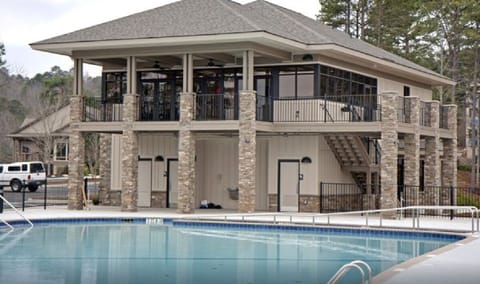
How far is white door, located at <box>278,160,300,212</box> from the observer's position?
33031 millimetres

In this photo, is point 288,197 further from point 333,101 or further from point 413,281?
point 413,281

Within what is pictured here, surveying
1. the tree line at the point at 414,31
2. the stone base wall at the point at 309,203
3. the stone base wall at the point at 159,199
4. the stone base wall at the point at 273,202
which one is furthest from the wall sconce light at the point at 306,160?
the tree line at the point at 414,31

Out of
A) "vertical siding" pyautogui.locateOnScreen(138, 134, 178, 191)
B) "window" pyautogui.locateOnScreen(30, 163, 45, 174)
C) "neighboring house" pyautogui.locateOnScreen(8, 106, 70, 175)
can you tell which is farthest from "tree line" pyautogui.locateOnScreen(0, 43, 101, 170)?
"vertical siding" pyautogui.locateOnScreen(138, 134, 178, 191)

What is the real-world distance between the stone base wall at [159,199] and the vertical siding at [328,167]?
6963 mm

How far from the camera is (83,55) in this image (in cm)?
3334

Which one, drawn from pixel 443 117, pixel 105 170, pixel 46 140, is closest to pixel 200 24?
pixel 105 170

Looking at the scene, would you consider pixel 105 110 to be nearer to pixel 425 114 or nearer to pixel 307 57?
pixel 307 57

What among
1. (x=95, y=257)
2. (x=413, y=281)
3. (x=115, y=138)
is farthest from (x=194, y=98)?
(x=413, y=281)

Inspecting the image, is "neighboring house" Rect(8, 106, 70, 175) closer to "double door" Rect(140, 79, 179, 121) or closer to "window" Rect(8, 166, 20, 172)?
"window" Rect(8, 166, 20, 172)

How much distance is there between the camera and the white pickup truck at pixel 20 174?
48.4 m

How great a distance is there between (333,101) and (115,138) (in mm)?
10265

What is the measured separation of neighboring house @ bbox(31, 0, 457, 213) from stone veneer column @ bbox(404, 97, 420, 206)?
1.8 inches

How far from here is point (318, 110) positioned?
3238 cm

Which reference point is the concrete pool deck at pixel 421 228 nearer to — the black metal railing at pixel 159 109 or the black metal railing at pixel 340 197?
the black metal railing at pixel 340 197
